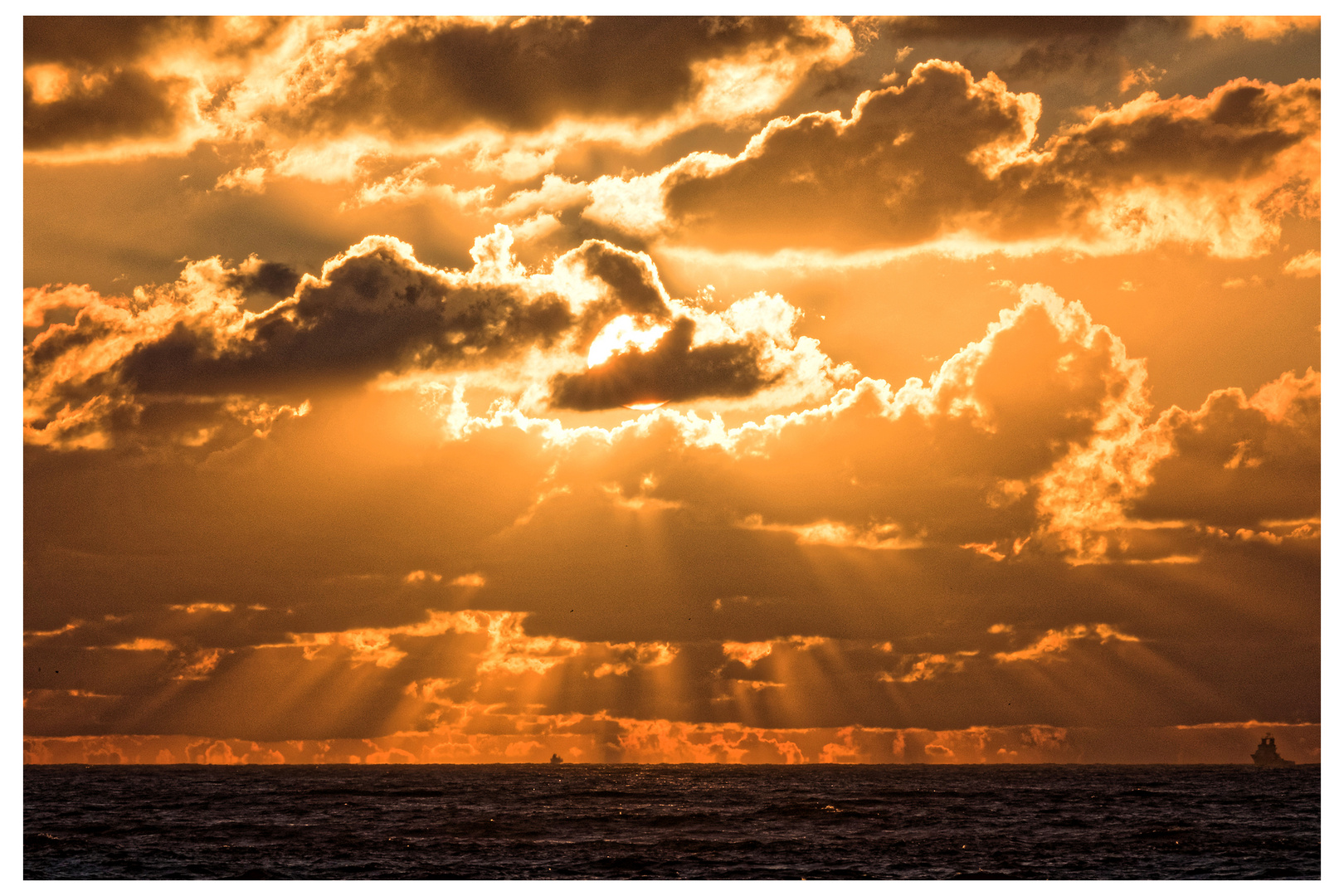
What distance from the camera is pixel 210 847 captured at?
77.4 metres

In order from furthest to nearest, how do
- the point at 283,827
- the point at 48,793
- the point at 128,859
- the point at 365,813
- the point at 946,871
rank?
the point at 48,793 < the point at 365,813 < the point at 283,827 < the point at 128,859 < the point at 946,871

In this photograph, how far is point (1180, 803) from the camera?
124 metres

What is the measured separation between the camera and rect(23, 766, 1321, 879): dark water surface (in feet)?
214

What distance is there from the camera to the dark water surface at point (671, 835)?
6538cm

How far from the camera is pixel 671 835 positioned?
84125mm

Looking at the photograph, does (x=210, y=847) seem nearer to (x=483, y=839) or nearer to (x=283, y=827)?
(x=283, y=827)

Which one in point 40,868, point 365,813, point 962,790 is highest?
point 40,868

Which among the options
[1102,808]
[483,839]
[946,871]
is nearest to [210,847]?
[483,839]

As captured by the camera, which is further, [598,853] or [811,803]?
[811,803]

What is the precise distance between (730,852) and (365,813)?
46184 millimetres

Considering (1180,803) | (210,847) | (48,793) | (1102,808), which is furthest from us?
(48,793)

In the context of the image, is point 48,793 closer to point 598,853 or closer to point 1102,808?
point 598,853

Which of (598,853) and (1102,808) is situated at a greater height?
(598,853)

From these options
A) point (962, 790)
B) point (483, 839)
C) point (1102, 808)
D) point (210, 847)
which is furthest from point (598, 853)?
point (962, 790)
